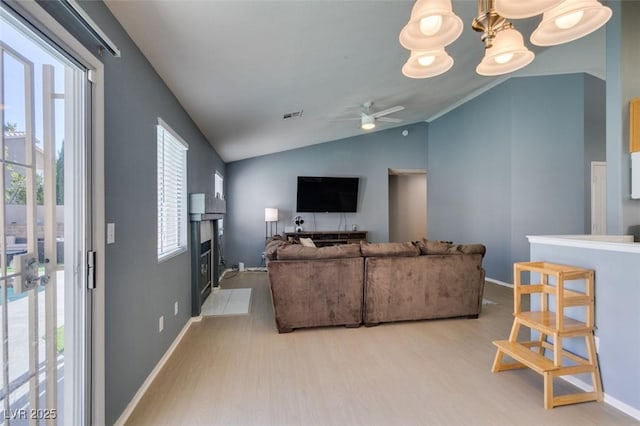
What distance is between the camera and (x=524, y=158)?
16.1ft

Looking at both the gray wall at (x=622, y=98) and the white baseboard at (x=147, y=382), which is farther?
the gray wall at (x=622, y=98)

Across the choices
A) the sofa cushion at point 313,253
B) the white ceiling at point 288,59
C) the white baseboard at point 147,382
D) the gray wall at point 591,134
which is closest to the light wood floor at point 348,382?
the white baseboard at point 147,382

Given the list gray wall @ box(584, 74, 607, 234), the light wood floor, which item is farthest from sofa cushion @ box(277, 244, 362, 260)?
gray wall @ box(584, 74, 607, 234)

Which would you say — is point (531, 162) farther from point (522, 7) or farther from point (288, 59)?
point (288, 59)

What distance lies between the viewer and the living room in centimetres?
177

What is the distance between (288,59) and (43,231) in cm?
213

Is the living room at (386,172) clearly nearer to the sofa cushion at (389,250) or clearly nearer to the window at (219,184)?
the window at (219,184)

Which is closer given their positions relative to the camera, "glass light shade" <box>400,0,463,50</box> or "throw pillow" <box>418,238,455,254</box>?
"glass light shade" <box>400,0,463,50</box>

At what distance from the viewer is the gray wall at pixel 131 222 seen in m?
1.63

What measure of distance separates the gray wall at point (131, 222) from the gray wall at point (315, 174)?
3984mm

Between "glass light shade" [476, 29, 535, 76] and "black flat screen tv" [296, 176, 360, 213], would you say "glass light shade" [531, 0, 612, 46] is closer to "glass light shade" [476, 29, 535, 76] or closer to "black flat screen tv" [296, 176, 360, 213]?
"glass light shade" [476, 29, 535, 76]

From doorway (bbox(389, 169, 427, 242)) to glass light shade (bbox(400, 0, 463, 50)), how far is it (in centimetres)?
633

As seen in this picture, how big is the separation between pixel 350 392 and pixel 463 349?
127 cm

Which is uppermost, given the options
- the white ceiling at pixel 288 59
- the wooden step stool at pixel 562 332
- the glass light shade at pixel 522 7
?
the white ceiling at pixel 288 59
